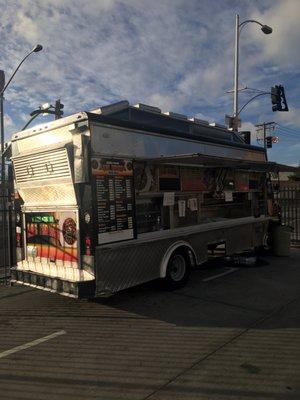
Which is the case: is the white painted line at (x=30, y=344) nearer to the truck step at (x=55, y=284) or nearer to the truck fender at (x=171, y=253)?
the truck step at (x=55, y=284)

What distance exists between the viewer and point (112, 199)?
22.5 ft

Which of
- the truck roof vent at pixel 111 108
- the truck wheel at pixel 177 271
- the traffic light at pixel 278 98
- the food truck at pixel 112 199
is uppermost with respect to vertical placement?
the traffic light at pixel 278 98

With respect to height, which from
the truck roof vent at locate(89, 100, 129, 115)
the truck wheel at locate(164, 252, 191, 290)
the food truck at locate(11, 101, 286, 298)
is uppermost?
the truck roof vent at locate(89, 100, 129, 115)

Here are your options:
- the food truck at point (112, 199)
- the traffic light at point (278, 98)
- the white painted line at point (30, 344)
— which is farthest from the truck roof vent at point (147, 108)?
the traffic light at point (278, 98)

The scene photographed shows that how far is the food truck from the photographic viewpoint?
660 cm

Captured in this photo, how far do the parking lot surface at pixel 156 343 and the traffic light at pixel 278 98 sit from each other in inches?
464

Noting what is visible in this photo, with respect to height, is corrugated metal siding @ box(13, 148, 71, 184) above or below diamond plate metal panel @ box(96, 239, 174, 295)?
above

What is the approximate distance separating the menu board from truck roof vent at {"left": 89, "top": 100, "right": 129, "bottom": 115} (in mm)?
793

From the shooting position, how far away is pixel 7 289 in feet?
28.3

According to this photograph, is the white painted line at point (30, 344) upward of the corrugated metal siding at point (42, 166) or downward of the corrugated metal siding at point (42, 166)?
downward

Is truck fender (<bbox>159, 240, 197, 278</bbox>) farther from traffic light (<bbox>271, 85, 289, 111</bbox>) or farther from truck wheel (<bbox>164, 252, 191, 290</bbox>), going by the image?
traffic light (<bbox>271, 85, 289, 111</bbox>)

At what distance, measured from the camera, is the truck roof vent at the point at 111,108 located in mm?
6941

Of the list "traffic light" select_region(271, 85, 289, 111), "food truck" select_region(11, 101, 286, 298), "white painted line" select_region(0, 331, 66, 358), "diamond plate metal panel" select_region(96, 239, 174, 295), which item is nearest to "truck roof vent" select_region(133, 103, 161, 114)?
"food truck" select_region(11, 101, 286, 298)

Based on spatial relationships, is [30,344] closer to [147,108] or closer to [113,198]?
[113,198]
